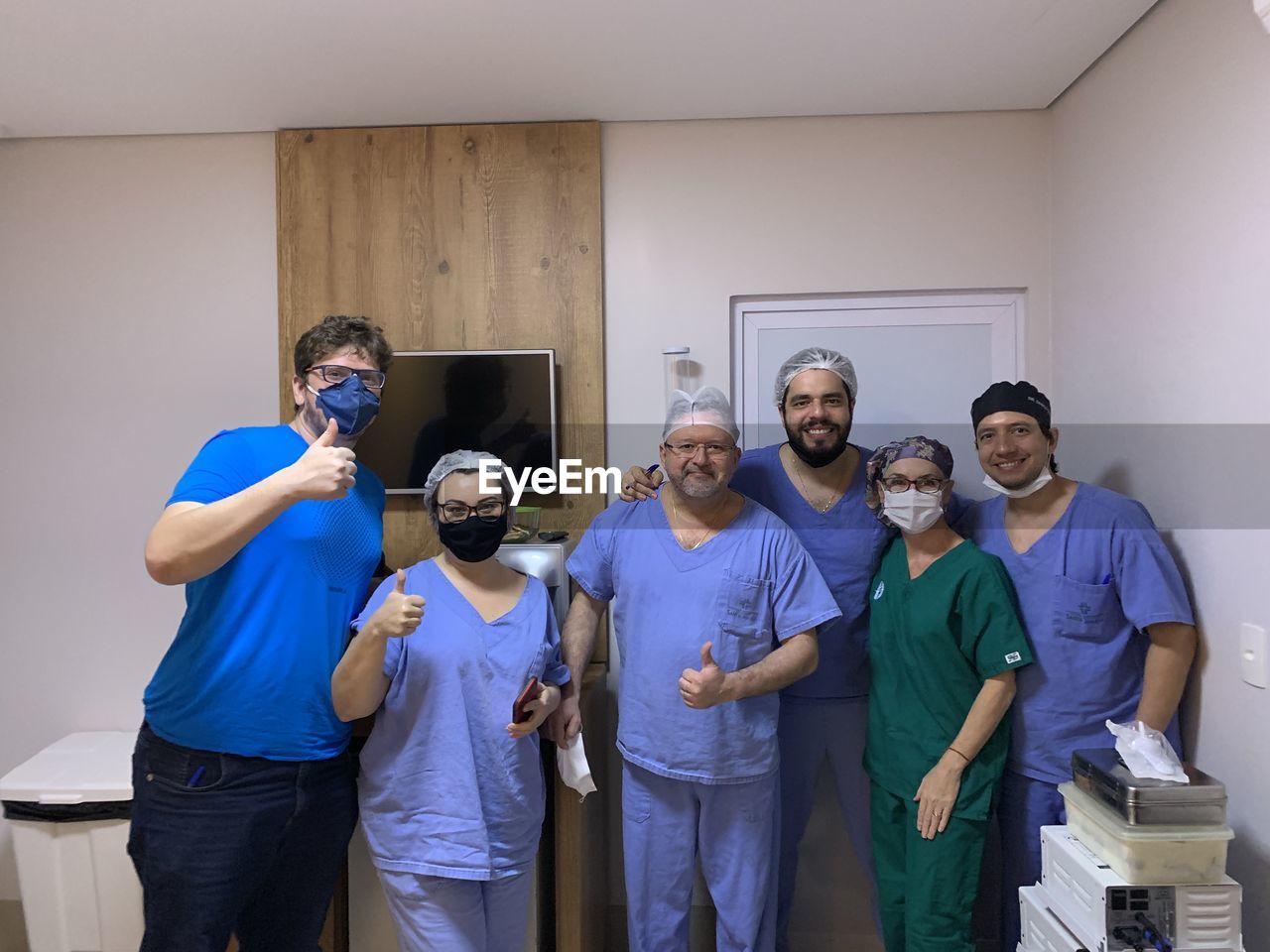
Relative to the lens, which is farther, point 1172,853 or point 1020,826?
point 1020,826

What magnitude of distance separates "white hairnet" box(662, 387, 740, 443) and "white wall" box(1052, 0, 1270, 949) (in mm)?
1015

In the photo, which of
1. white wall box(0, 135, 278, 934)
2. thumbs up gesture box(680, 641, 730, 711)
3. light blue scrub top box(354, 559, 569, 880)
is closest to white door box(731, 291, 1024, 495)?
thumbs up gesture box(680, 641, 730, 711)

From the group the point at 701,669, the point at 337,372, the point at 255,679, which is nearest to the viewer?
the point at 255,679

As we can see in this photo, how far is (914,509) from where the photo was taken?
5.95 feet

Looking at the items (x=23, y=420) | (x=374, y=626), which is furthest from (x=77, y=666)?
(x=374, y=626)

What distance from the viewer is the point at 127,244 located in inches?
101

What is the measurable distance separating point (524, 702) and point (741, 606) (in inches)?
20.5

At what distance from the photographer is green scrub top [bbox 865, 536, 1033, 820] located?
175 cm

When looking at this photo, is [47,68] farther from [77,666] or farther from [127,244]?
[77,666]

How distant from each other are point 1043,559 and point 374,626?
4.70 feet

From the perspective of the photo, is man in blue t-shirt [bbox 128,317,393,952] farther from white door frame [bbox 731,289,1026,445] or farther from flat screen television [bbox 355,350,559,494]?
white door frame [bbox 731,289,1026,445]

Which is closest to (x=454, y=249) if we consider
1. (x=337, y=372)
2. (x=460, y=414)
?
(x=460, y=414)

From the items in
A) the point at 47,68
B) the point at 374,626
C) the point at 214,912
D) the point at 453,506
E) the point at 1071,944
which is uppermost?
the point at 47,68

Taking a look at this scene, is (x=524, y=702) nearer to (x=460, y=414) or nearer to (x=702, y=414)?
(x=702, y=414)
